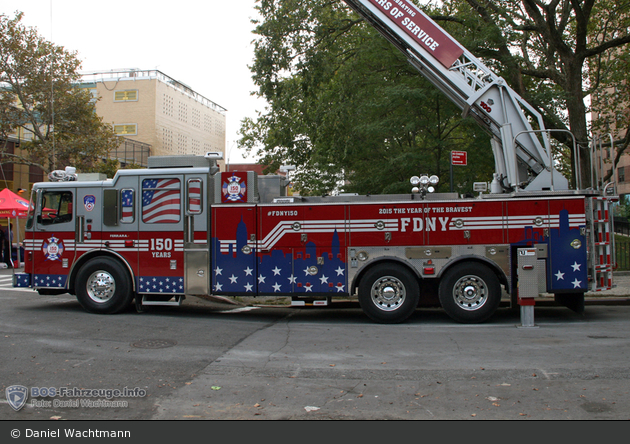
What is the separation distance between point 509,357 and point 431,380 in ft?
5.37

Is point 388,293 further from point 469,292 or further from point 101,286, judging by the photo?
point 101,286

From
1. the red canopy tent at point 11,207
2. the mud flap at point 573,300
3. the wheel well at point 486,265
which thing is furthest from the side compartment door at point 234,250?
the red canopy tent at point 11,207

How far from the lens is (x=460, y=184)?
16.0 m

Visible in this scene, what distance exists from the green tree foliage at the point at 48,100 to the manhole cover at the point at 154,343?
930 inches

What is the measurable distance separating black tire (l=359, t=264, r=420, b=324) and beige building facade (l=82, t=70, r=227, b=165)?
122ft

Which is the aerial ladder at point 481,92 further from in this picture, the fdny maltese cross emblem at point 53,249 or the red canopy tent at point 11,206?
the red canopy tent at point 11,206

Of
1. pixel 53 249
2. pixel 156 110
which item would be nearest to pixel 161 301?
pixel 53 249

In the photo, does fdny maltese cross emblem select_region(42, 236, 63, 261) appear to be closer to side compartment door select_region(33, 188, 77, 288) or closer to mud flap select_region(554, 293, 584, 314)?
side compartment door select_region(33, 188, 77, 288)

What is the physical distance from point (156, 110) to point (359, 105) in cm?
3606

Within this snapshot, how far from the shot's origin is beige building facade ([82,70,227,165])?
46281 mm

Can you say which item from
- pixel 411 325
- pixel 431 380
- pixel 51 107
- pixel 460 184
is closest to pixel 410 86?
pixel 460 184

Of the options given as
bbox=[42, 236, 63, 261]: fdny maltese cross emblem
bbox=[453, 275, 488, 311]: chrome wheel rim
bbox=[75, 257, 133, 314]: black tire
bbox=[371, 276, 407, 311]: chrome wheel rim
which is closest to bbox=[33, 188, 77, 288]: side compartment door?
bbox=[42, 236, 63, 261]: fdny maltese cross emblem

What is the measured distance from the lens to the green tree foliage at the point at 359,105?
50.0 ft

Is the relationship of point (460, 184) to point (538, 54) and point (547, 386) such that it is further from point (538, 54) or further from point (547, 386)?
point (547, 386)
